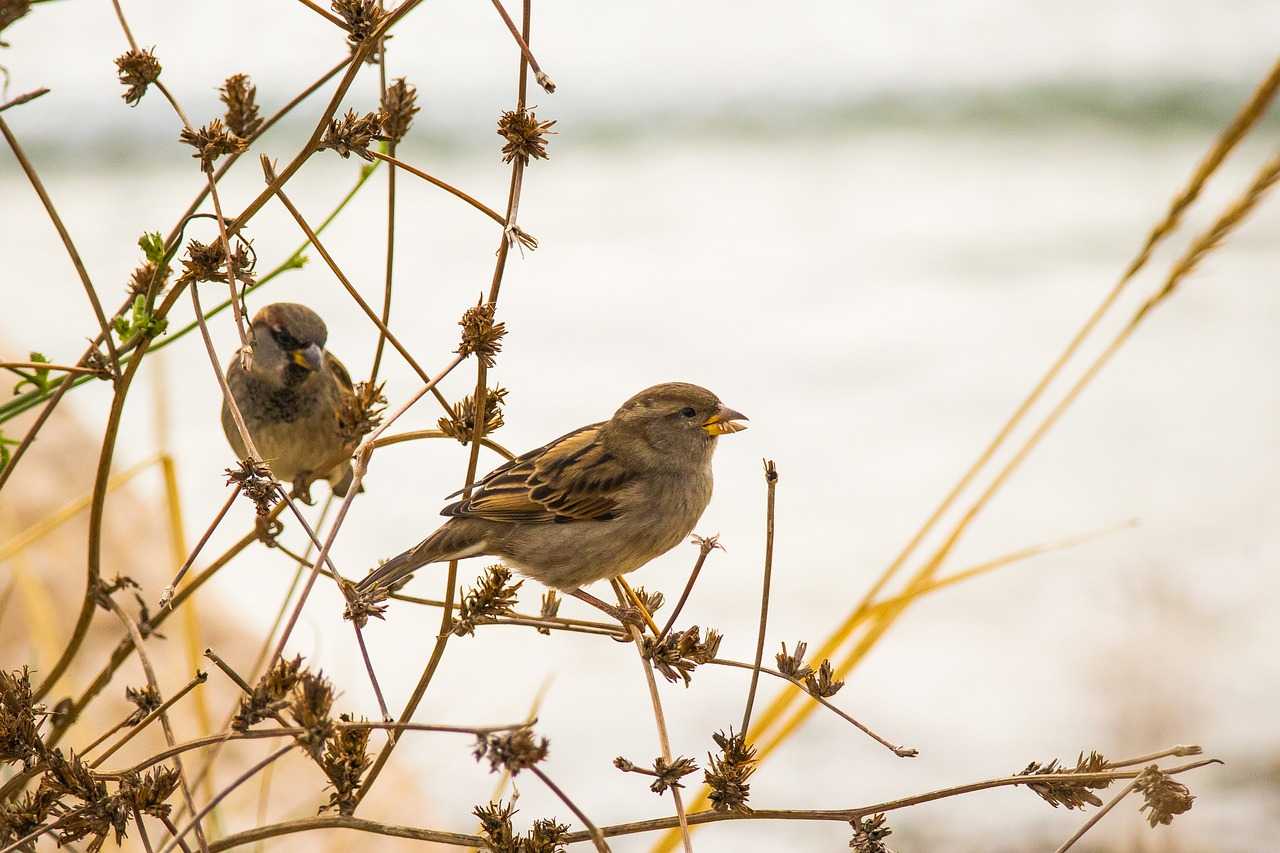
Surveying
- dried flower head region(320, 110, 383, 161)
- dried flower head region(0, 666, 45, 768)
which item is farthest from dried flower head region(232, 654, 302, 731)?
dried flower head region(320, 110, 383, 161)

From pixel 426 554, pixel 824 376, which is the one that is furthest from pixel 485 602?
pixel 824 376

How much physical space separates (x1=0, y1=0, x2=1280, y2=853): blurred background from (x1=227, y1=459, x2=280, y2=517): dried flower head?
1.22 m

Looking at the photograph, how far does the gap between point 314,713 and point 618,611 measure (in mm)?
1037

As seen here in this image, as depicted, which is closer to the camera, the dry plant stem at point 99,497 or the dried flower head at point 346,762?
the dried flower head at point 346,762

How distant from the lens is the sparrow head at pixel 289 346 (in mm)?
2898

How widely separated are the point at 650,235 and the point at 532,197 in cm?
76

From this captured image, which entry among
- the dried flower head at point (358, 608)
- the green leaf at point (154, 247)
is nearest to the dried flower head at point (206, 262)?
the green leaf at point (154, 247)

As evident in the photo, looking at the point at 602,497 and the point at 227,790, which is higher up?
the point at 602,497

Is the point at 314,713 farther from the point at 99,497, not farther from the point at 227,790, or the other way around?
the point at 99,497

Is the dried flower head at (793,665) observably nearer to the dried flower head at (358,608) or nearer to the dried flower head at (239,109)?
the dried flower head at (358,608)

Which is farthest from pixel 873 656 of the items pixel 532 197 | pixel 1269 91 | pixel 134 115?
pixel 134 115

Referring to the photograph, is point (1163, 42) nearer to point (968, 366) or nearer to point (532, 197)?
point (968, 366)

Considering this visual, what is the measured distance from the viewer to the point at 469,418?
1541 millimetres

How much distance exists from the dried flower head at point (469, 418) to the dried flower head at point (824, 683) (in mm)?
453
